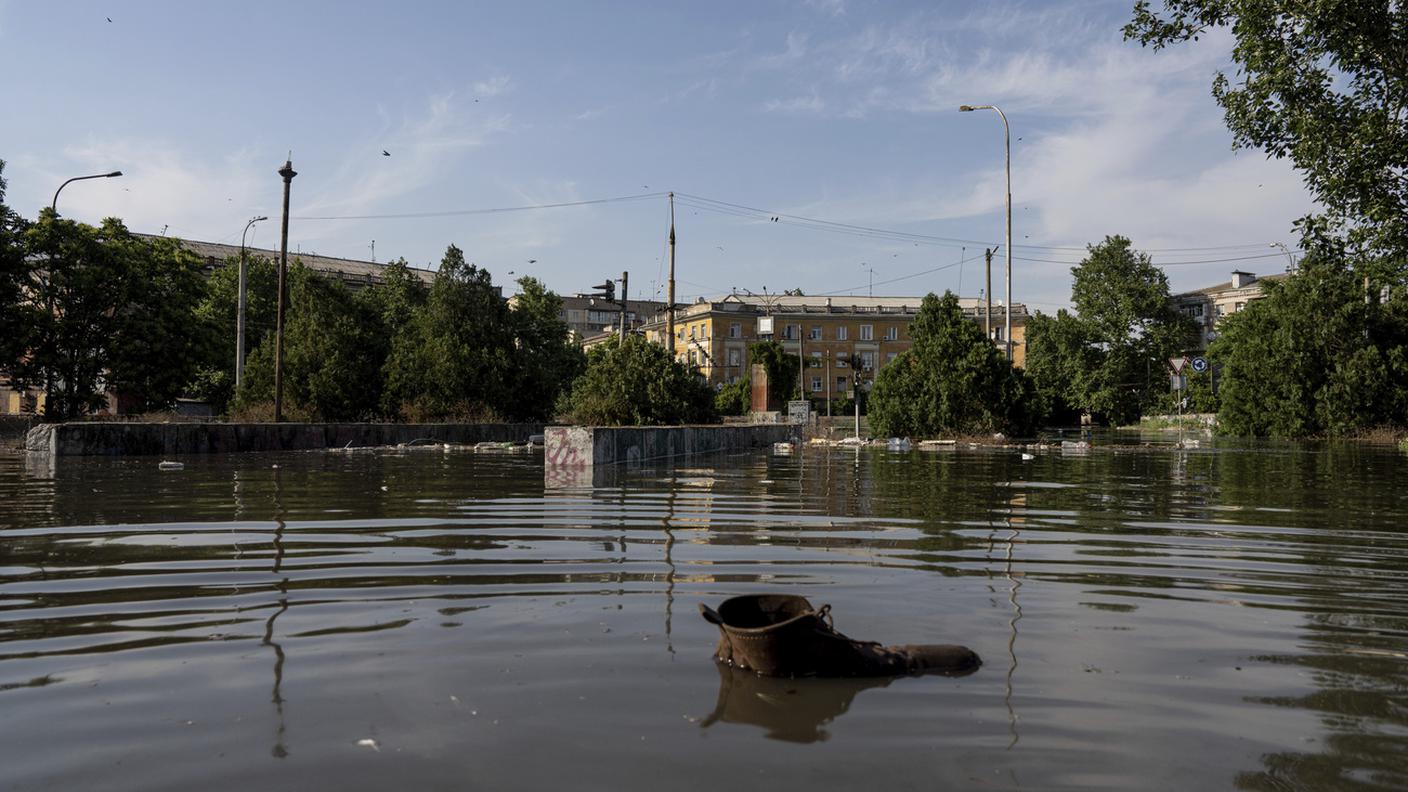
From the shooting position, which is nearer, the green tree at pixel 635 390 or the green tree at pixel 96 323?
the green tree at pixel 635 390

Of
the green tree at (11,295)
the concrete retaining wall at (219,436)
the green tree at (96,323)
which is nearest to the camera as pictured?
the concrete retaining wall at (219,436)

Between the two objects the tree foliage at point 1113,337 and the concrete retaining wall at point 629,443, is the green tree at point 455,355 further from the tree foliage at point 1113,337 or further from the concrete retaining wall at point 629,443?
the tree foliage at point 1113,337

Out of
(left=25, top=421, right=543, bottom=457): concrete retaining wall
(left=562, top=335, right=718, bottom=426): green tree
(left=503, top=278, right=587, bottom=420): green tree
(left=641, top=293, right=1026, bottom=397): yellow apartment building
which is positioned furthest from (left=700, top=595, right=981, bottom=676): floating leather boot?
(left=641, top=293, right=1026, bottom=397): yellow apartment building

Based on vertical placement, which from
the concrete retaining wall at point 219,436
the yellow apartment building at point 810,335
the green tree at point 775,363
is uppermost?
the yellow apartment building at point 810,335

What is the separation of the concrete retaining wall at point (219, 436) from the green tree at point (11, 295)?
7.07 m

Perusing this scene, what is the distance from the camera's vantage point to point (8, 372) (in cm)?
2922

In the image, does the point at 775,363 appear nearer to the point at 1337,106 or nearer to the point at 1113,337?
the point at 1113,337

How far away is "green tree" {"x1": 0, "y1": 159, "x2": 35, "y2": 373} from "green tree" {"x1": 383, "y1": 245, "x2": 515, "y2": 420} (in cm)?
1031

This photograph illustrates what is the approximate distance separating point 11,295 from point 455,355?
1268 centimetres

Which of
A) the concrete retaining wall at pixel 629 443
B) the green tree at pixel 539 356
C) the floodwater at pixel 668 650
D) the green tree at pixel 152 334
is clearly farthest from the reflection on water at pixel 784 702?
the green tree at pixel 152 334

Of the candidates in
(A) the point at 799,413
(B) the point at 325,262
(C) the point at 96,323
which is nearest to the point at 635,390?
(A) the point at 799,413

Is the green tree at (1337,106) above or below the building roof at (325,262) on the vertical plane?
below

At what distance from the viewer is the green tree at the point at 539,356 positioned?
1355 inches

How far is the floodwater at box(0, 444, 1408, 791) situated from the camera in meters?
2.67
